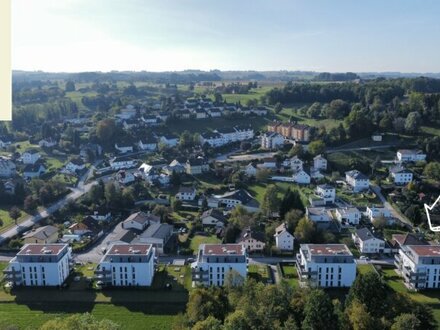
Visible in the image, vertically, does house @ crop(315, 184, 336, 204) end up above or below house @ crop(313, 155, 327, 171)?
below

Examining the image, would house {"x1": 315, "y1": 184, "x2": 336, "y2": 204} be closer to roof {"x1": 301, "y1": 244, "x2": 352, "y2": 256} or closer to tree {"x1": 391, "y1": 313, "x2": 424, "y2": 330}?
roof {"x1": 301, "y1": 244, "x2": 352, "y2": 256}

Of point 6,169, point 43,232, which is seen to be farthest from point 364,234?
point 6,169

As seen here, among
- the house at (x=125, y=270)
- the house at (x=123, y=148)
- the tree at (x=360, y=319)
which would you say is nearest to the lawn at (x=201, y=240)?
the house at (x=125, y=270)

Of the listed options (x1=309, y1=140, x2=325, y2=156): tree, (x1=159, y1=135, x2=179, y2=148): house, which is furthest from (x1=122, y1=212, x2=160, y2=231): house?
(x1=159, y1=135, x2=179, y2=148): house

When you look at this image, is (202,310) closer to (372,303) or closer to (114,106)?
(372,303)

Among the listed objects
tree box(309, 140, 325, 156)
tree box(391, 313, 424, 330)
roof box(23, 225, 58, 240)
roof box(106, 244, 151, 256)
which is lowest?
roof box(23, 225, 58, 240)

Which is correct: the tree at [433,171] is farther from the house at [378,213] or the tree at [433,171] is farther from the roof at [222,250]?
the roof at [222,250]
